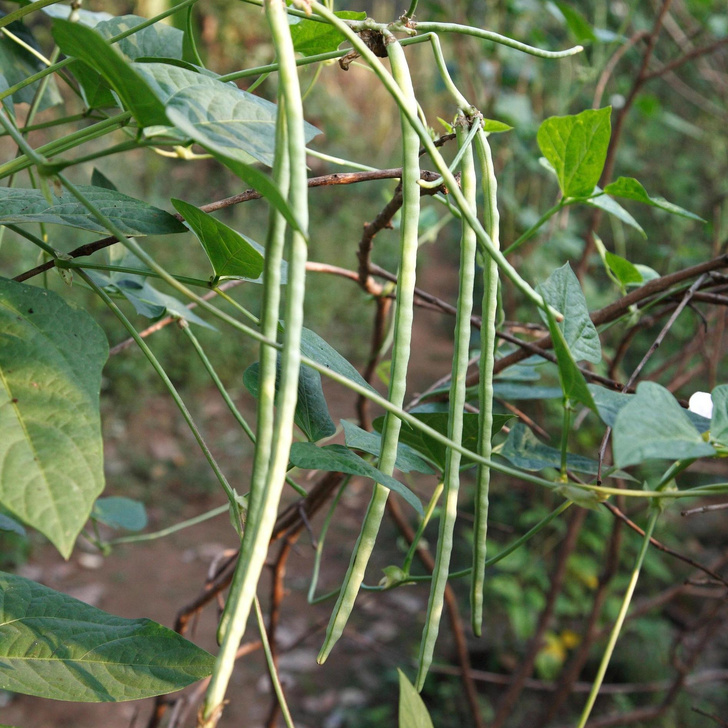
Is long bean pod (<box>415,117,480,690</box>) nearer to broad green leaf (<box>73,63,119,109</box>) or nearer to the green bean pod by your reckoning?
the green bean pod

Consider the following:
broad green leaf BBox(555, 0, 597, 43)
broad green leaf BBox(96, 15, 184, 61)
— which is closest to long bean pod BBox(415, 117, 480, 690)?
broad green leaf BBox(96, 15, 184, 61)

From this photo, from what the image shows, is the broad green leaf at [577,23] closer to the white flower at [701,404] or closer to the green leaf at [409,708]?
the white flower at [701,404]

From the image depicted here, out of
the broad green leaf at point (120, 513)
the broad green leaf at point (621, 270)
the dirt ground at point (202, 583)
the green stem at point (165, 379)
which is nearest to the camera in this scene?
the green stem at point (165, 379)

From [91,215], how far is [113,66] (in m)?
0.11

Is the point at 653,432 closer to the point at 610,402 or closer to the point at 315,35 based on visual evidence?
the point at 610,402

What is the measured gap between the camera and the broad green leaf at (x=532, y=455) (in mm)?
451

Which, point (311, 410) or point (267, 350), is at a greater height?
point (267, 350)

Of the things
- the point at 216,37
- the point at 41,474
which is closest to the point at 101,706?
the point at 41,474

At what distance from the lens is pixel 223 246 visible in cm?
41

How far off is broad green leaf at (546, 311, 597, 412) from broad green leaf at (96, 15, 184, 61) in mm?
324

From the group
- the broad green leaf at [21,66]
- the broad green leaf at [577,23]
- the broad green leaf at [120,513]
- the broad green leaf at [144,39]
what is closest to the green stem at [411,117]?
the broad green leaf at [144,39]

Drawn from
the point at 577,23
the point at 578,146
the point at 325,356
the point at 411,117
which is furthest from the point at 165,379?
the point at 577,23

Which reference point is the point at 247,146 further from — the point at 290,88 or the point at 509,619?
the point at 509,619

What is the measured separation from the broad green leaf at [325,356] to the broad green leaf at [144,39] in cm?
22
